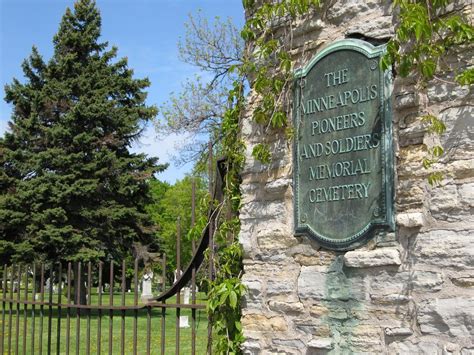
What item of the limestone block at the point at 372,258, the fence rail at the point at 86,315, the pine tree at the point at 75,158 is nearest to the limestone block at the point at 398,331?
the limestone block at the point at 372,258

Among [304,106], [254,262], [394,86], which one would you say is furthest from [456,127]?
[254,262]

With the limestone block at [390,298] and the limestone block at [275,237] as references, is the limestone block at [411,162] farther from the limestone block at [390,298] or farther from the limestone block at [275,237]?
the limestone block at [275,237]

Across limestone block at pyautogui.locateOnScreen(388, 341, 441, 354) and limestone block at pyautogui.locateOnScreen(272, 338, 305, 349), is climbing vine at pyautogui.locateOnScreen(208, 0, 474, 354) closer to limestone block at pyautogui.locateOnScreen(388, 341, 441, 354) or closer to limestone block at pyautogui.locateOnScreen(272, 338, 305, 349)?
limestone block at pyautogui.locateOnScreen(272, 338, 305, 349)

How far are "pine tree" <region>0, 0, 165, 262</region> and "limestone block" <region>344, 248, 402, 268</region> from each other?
16730 millimetres

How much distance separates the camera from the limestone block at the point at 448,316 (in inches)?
113

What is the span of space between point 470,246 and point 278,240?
50.5 inches

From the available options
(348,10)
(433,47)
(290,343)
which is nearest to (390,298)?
(290,343)

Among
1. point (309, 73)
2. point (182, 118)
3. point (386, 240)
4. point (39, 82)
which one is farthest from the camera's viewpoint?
point (39, 82)

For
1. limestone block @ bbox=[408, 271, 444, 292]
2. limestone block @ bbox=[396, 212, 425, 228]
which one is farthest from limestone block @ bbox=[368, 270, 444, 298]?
limestone block @ bbox=[396, 212, 425, 228]

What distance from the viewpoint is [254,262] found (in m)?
3.99

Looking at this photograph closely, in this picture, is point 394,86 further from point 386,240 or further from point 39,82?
point 39,82

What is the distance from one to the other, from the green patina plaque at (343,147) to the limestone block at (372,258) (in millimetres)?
73

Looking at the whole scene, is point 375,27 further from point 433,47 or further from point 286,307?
point 286,307

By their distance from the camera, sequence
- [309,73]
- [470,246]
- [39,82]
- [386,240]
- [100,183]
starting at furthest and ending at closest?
[39,82]
[100,183]
[309,73]
[386,240]
[470,246]
